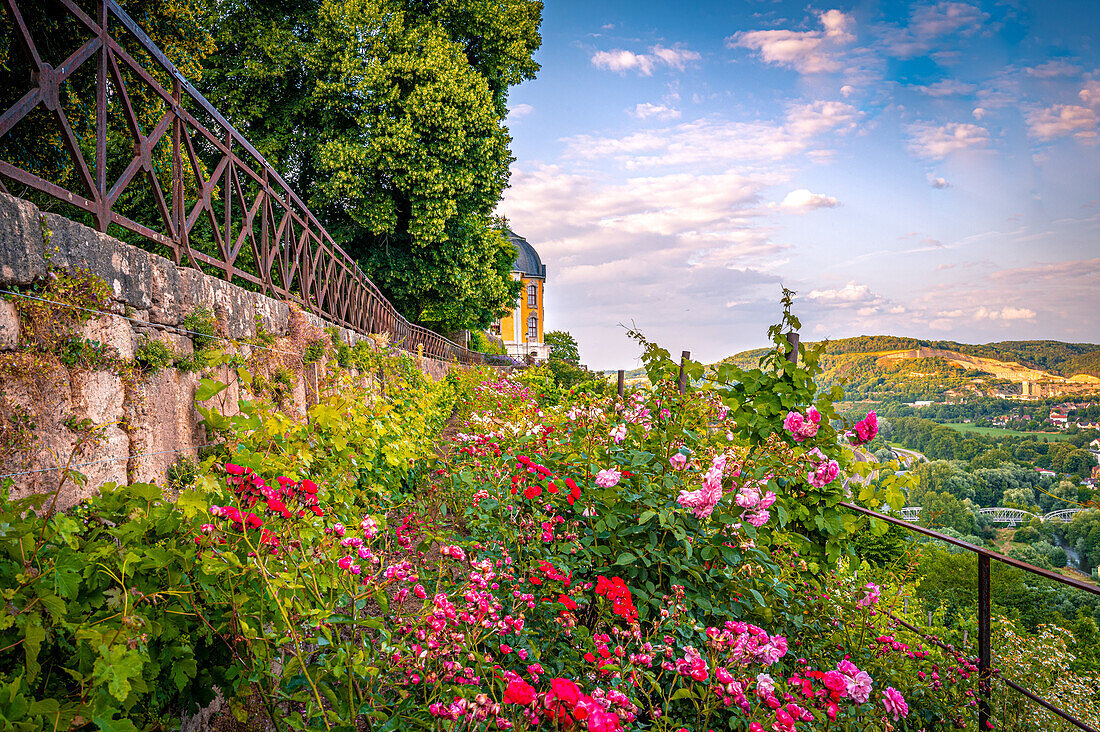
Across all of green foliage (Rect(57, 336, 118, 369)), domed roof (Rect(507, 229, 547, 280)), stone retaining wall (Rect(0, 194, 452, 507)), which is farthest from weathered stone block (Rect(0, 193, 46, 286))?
domed roof (Rect(507, 229, 547, 280))

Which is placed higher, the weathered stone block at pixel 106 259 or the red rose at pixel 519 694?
the weathered stone block at pixel 106 259

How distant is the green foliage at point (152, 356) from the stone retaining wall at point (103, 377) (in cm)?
2

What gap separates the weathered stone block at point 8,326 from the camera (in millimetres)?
1486

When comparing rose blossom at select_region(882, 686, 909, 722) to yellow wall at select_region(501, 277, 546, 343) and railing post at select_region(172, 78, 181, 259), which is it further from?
yellow wall at select_region(501, 277, 546, 343)

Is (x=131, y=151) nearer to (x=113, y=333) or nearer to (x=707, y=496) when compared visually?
(x=113, y=333)

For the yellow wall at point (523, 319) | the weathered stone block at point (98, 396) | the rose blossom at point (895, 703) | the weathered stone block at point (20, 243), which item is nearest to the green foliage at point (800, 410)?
the rose blossom at point (895, 703)

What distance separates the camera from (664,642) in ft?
6.15

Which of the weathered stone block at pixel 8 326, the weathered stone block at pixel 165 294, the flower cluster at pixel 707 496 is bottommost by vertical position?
the flower cluster at pixel 707 496

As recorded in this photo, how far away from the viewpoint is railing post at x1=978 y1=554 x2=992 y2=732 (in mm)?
2139

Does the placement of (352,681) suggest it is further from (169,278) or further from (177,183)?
(177,183)

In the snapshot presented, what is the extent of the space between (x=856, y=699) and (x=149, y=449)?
8.44 ft

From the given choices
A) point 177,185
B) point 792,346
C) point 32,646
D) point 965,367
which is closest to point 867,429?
point 792,346

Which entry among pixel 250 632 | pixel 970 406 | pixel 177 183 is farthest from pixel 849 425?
pixel 970 406

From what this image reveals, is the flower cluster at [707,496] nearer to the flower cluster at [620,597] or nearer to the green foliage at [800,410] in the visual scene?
the flower cluster at [620,597]
